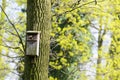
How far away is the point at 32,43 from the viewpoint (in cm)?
295

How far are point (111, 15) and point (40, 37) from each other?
366 cm

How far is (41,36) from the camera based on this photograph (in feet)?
9.63

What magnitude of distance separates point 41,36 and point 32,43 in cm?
12

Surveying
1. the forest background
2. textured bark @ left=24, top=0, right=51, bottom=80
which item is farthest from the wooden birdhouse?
the forest background

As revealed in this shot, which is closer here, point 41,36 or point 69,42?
point 41,36

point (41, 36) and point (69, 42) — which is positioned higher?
point (41, 36)

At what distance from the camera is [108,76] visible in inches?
251

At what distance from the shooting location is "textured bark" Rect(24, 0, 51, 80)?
285 cm

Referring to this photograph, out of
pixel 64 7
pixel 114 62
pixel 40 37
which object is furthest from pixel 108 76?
pixel 40 37

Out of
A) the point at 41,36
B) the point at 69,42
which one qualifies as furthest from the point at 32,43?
the point at 69,42

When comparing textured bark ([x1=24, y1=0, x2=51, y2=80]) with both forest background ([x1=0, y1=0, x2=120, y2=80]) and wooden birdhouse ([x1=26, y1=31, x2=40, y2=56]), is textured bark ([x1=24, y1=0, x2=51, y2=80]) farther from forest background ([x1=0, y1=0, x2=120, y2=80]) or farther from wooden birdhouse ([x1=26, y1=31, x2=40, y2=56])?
forest background ([x1=0, y1=0, x2=120, y2=80])

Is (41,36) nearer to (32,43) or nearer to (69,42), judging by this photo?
(32,43)

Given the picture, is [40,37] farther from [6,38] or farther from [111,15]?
[111,15]

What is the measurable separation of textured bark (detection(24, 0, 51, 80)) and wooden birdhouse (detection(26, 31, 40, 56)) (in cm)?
5
